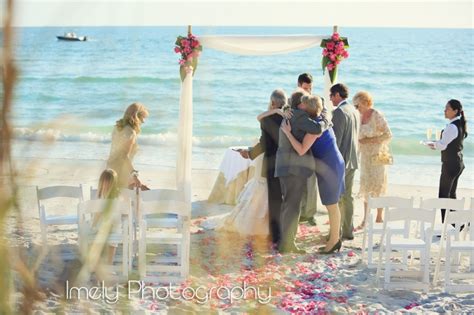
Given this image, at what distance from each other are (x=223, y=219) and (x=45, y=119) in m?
8.52

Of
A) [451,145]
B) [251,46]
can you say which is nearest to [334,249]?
[451,145]

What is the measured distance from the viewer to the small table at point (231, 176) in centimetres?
1045

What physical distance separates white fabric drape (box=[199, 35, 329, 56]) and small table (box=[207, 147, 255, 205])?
1.30 meters

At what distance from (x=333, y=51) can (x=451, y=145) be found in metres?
1.97

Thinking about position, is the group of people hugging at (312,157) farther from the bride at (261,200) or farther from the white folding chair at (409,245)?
the white folding chair at (409,245)

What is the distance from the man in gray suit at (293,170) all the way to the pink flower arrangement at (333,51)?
2326 mm

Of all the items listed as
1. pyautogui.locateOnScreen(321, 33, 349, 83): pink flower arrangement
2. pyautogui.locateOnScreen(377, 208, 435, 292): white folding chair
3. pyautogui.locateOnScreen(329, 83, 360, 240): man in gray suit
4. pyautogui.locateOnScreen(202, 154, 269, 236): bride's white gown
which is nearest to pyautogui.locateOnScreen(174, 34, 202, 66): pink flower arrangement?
pyautogui.locateOnScreen(202, 154, 269, 236): bride's white gown

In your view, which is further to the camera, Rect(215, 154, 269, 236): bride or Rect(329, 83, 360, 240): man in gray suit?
Rect(215, 154, 269, 236): bride

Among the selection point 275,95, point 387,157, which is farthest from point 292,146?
point 387,157

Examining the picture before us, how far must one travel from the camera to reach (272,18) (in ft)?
3.39

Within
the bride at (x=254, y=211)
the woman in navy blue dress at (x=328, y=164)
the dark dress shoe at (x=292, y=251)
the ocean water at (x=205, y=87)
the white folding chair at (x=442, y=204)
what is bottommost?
the dark dress shoe at (x=292, y=251)

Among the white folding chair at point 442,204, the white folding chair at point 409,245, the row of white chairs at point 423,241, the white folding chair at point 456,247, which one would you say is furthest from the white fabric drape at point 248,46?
the white folding chair at point 456,247

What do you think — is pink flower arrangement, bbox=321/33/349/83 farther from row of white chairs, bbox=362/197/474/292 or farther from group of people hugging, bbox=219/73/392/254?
row of white chairs, bbox=362/197/474/292

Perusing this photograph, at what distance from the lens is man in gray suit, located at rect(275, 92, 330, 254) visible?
785cm
